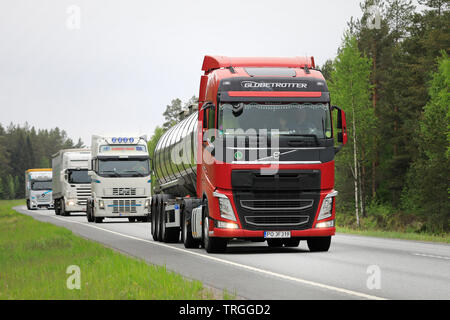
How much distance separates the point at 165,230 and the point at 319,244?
6.33 m

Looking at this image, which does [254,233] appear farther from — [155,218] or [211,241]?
[155,218]

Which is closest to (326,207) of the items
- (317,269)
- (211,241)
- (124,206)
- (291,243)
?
(211,241)

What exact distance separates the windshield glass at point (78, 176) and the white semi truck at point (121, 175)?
38.4 feet

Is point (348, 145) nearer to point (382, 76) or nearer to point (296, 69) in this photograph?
point (382, 76)

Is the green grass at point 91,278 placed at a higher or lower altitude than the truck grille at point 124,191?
lower

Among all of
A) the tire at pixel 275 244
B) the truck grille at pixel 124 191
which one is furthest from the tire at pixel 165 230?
the truck grille at pixel 124 191

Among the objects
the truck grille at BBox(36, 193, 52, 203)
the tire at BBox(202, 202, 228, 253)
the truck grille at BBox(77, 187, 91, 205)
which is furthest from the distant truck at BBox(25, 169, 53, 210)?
the tire at BBox(202, 202, 228, 253)

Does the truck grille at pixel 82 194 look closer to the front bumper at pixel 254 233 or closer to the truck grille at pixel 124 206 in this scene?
the truck grille at pixel 124 206

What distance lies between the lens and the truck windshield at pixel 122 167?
126ft

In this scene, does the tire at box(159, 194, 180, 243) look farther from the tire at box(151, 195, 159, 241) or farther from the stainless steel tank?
the tire at box(151, 195, 159, 241)

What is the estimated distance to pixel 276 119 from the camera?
17594mm

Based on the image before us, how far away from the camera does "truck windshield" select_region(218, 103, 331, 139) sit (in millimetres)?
17500
